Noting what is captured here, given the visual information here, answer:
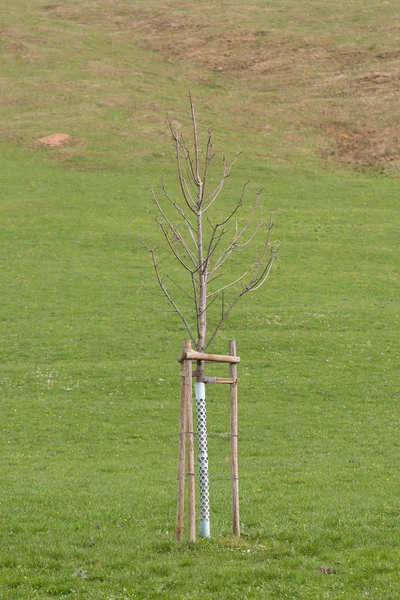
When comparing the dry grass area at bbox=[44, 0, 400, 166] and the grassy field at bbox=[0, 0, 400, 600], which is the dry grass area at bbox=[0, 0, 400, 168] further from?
the grassy field at bbox=[0, 0, 400, 600]

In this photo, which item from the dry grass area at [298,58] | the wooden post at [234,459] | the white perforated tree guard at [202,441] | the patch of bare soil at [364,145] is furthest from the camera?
the dry grass area at [298,58]

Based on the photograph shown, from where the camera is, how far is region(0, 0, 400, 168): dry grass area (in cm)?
6719

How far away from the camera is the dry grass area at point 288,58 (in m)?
67.2

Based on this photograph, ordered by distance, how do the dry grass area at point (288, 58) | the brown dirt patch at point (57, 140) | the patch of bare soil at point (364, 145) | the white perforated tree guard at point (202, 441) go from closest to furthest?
1. the white perforated tree guard at point (202, 441)
2. the brown dirt patch at point (57, 140)
3. the patch of bare soil at point (364, 145)
4. the dry grass area at point (288, 58)

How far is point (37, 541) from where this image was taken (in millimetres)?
12617

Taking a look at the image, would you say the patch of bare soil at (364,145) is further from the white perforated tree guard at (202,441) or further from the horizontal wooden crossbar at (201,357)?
the white perforated tree guard at (202,441)

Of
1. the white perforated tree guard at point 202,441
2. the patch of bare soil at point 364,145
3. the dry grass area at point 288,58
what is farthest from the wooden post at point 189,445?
the patch of bare soil at point 364,145

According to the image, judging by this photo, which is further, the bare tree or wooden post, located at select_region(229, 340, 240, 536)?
wooden post, located at select_region(229, 340, 240, 536)

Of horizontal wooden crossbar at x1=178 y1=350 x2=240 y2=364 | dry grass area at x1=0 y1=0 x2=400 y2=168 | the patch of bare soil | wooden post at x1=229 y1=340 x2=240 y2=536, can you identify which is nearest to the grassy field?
the patch of bare soil

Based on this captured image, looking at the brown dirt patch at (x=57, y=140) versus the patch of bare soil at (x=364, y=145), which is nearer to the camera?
the brown dirt patch at (x=57, y=140)

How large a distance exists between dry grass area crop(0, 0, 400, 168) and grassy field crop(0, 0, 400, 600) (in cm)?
31

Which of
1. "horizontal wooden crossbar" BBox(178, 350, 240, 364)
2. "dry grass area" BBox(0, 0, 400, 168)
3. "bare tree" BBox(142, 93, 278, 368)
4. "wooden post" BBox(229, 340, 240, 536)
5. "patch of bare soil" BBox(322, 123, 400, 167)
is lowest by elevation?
"wooden post" BBox(229, 340, 240, 536)

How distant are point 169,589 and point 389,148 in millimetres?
59241

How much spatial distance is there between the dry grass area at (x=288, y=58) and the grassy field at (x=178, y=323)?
31cm
